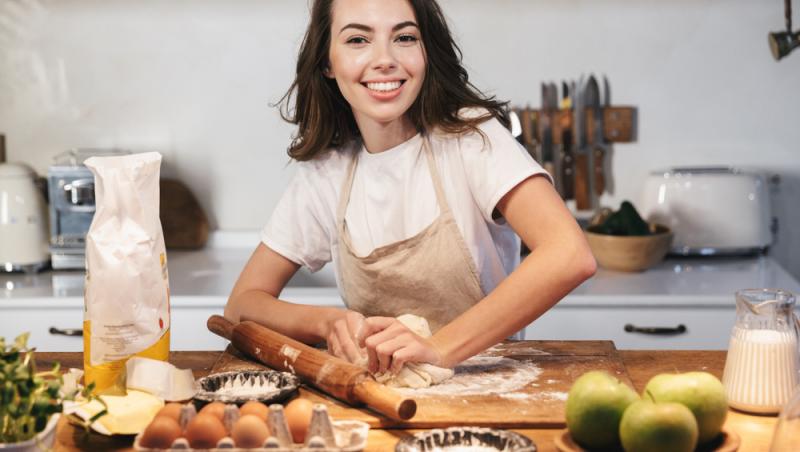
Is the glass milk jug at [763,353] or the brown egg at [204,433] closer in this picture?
the brown egg at [204,433]

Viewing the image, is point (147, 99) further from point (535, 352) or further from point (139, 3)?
point (535, 352)

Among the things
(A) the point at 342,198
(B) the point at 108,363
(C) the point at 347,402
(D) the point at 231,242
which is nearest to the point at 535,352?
(C) the point at 347,402

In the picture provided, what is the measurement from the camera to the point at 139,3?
2.98m

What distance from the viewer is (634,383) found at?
53.4 inches

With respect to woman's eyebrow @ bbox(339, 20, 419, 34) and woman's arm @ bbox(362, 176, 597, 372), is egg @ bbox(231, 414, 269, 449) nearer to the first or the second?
woman's arm @ bbox(362, 176, 597, 372)

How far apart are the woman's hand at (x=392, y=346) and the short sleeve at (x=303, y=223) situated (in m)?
0.47

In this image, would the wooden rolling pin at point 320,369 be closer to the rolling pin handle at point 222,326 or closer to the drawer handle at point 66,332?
the rolling pin handle at point 222,326

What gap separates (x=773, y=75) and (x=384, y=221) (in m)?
1.60

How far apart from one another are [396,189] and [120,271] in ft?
2.19

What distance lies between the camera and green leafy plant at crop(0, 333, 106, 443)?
0.97 metres

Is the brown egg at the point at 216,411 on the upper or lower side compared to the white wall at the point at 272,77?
lower

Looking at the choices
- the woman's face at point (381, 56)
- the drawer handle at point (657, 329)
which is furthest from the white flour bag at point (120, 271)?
the drawer handle at point (657, 329)

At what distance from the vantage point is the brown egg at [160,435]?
1031mm

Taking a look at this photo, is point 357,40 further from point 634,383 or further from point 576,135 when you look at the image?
point 576,135
